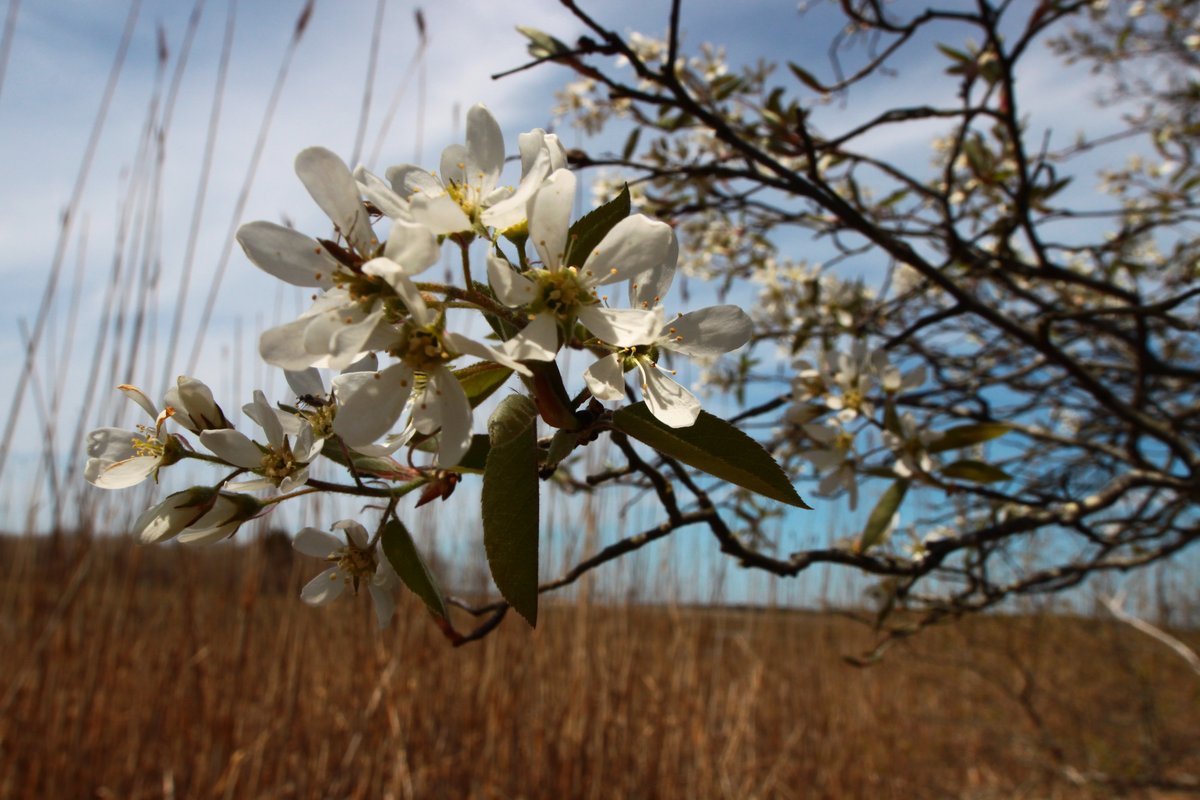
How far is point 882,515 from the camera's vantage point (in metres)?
0.72

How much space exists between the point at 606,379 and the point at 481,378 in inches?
2.0

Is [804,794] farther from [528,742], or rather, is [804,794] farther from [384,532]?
[384,532]

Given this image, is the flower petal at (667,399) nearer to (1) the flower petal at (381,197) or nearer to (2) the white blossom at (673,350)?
(2) the white blossom at (673,350)

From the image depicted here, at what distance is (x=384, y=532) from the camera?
13.3 inches

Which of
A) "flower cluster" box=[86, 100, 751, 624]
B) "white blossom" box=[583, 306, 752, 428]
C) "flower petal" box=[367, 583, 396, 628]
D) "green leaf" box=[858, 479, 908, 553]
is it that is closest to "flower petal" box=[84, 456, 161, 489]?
"flower cluster" box=[86, 100, 751, 624]

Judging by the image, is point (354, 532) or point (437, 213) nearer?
point (437, 213)

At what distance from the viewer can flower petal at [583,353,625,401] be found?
302 mm

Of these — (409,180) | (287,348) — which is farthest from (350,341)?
(409,180)

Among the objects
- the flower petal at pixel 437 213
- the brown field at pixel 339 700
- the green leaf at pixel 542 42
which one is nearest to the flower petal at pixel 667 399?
the flower petal at pixel 437 213

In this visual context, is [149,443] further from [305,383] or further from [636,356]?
[636,356]

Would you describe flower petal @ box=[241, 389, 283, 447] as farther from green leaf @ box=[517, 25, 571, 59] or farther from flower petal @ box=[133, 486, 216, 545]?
green leaf @ box=[517, 25, 571, 59]

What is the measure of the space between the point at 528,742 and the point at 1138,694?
9.81ft

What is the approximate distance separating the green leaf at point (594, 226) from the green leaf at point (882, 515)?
0.49 meters

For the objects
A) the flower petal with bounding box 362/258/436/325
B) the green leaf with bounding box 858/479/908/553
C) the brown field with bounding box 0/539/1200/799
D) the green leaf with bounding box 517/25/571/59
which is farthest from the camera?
the brown field with bounding box 0/539/1200/799
